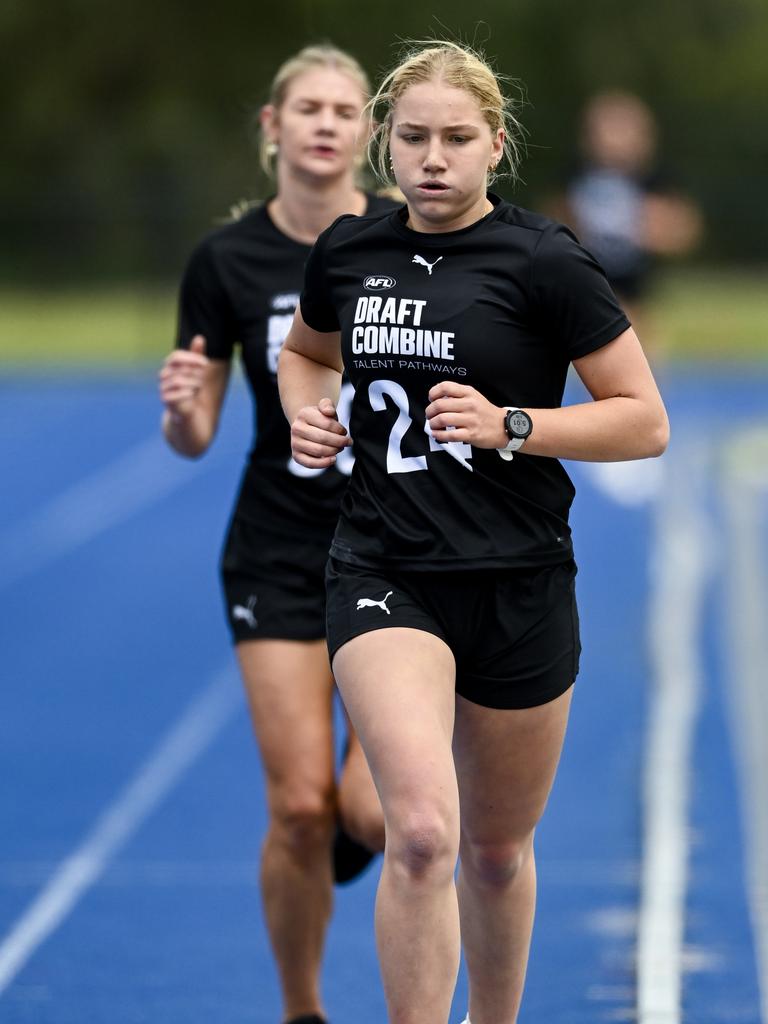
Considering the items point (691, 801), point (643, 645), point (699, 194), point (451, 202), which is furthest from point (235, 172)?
point (451, 202)

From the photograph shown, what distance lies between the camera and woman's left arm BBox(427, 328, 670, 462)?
378 centimetres

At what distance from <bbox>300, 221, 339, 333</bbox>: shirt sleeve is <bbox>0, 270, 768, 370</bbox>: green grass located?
21290mm

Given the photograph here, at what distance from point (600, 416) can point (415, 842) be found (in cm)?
95

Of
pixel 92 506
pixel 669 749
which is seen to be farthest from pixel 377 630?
pixel 92 506

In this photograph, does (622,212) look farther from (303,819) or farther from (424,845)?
(424,845)

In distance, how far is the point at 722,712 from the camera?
8.23m

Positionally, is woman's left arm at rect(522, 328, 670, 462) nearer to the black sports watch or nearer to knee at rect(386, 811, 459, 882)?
the black sports watch

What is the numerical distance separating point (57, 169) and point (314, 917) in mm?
40204

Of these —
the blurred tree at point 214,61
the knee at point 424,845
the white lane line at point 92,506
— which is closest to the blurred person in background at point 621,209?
the white lane line at point 92,506

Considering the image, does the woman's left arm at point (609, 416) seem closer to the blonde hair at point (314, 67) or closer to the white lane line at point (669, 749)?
the blonde hair at point (314, 67)

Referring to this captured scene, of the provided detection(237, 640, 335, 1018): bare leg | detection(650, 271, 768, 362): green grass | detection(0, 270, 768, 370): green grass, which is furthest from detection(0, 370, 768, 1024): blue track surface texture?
detection(650, 271, 768, 362): green grass

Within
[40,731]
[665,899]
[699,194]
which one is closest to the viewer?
[665,899]

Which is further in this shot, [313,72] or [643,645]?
[643,645]

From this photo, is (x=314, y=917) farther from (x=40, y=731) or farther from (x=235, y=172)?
(x=235, y=172)
